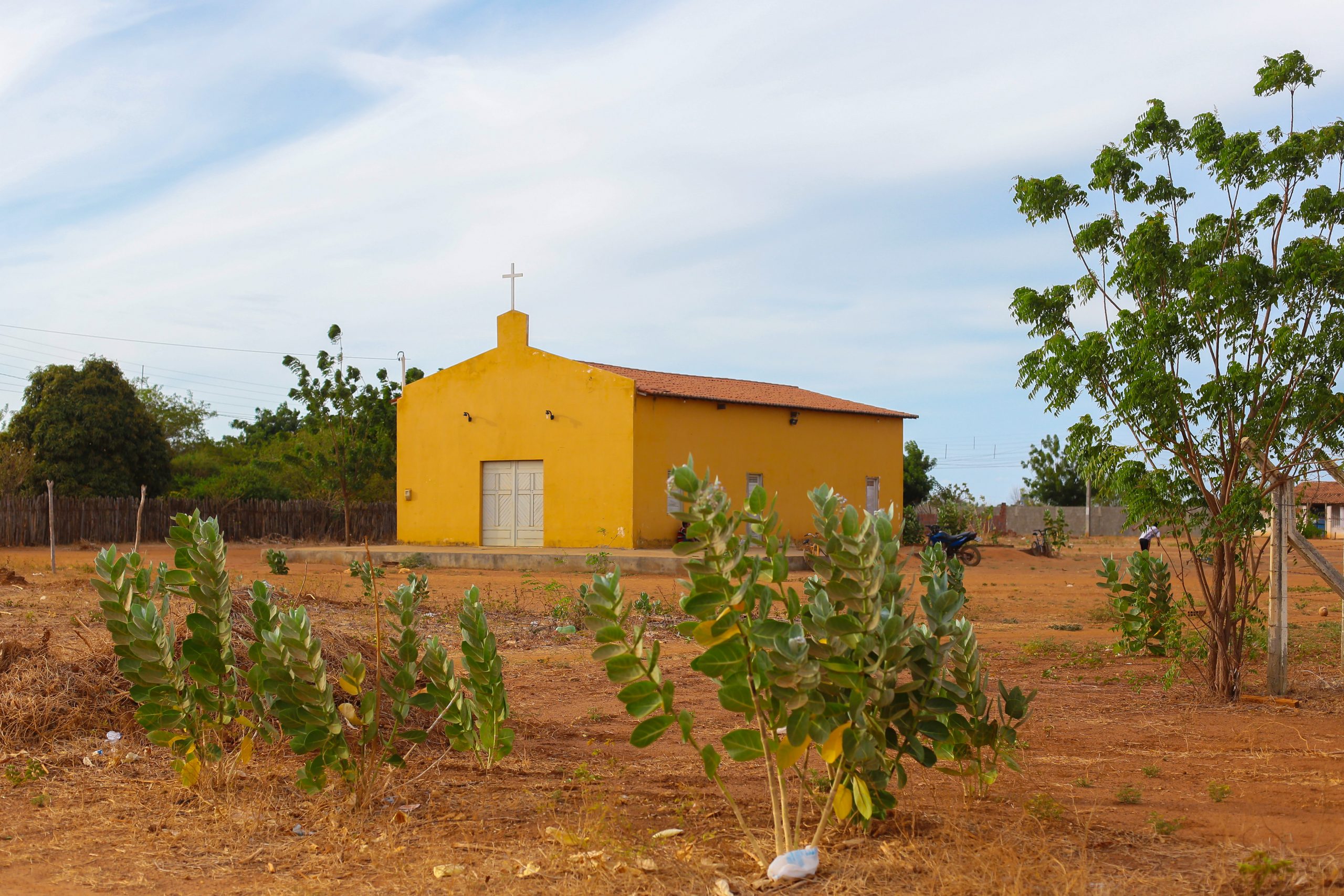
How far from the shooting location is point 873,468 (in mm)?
29859

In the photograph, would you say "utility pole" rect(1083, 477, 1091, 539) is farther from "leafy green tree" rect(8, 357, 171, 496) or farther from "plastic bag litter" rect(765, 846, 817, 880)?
"plastic bag litter" rect(765, 846, 817, 880)

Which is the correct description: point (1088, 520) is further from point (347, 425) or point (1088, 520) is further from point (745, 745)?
point (745, 745)

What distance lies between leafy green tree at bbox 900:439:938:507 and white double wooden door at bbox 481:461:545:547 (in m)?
17.7

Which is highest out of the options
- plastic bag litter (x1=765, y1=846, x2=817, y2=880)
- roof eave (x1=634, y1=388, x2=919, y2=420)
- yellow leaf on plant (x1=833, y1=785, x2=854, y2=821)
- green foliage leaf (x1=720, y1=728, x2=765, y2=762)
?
roof eave (x1=634, y1=388, x2=919, y2=420)

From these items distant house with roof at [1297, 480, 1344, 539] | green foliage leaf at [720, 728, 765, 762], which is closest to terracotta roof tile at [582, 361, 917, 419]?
green foliage leaf at [720, 728, 765, 762]

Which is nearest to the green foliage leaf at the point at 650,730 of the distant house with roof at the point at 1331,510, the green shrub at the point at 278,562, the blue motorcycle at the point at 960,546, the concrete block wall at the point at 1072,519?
the green shrub at the point at 278,562

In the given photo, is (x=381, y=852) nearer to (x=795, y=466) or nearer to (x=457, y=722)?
(x=457, y=722)

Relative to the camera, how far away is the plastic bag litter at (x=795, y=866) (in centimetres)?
360

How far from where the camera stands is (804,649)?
329 cm

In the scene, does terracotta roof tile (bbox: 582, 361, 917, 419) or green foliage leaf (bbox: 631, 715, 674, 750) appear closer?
green foliage leaf (bbox: 631, 715, 674, 750)

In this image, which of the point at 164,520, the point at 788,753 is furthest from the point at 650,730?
the point at 164,520

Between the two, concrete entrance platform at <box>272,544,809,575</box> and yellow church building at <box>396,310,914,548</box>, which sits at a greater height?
yellow church building at <box>396,310,914,548</box>

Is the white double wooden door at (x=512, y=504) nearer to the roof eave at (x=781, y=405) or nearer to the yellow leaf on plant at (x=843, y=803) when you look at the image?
the roof eave at (x=781, y=405)

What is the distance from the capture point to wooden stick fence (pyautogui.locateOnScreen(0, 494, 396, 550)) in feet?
92.8
